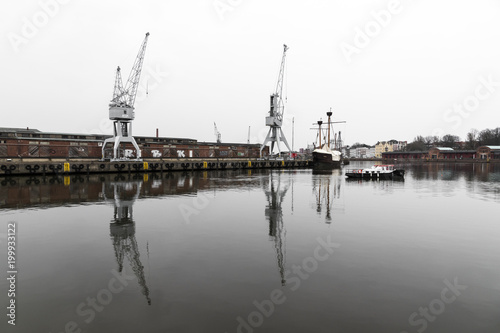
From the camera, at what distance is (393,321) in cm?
703

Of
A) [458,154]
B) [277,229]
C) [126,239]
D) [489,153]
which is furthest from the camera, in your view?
[458,154]

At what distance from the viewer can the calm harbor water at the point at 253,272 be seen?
23.4ft

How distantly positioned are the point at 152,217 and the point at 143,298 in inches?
435

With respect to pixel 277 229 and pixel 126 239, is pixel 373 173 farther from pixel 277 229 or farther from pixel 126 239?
pixel 126 239

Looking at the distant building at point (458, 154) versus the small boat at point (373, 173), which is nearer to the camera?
the small boat at point (373, 173)

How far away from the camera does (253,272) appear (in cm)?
996

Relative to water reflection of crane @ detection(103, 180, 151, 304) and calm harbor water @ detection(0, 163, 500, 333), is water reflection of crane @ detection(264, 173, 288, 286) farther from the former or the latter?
water reflection of crane @ detection(103, 180, 151, 304)

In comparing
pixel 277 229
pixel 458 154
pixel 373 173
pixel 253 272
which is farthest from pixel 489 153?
pixel 253 272

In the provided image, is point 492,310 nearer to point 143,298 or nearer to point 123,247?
point 143,298

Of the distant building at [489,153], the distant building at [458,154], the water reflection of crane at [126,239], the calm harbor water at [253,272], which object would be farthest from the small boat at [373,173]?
the distant building at [489,153]

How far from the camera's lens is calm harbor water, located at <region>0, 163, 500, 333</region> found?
7137 mm

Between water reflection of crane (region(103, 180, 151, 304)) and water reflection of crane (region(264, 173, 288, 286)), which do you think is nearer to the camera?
water reflection of crane (region(103, 180, 151, 304))

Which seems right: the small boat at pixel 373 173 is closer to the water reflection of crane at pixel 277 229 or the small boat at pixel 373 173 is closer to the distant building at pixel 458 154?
the water reflection of crane at pixel 277 229

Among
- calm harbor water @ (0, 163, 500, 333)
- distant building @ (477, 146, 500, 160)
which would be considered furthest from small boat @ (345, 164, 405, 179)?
distant building @ (477, 146, 500, 160)
